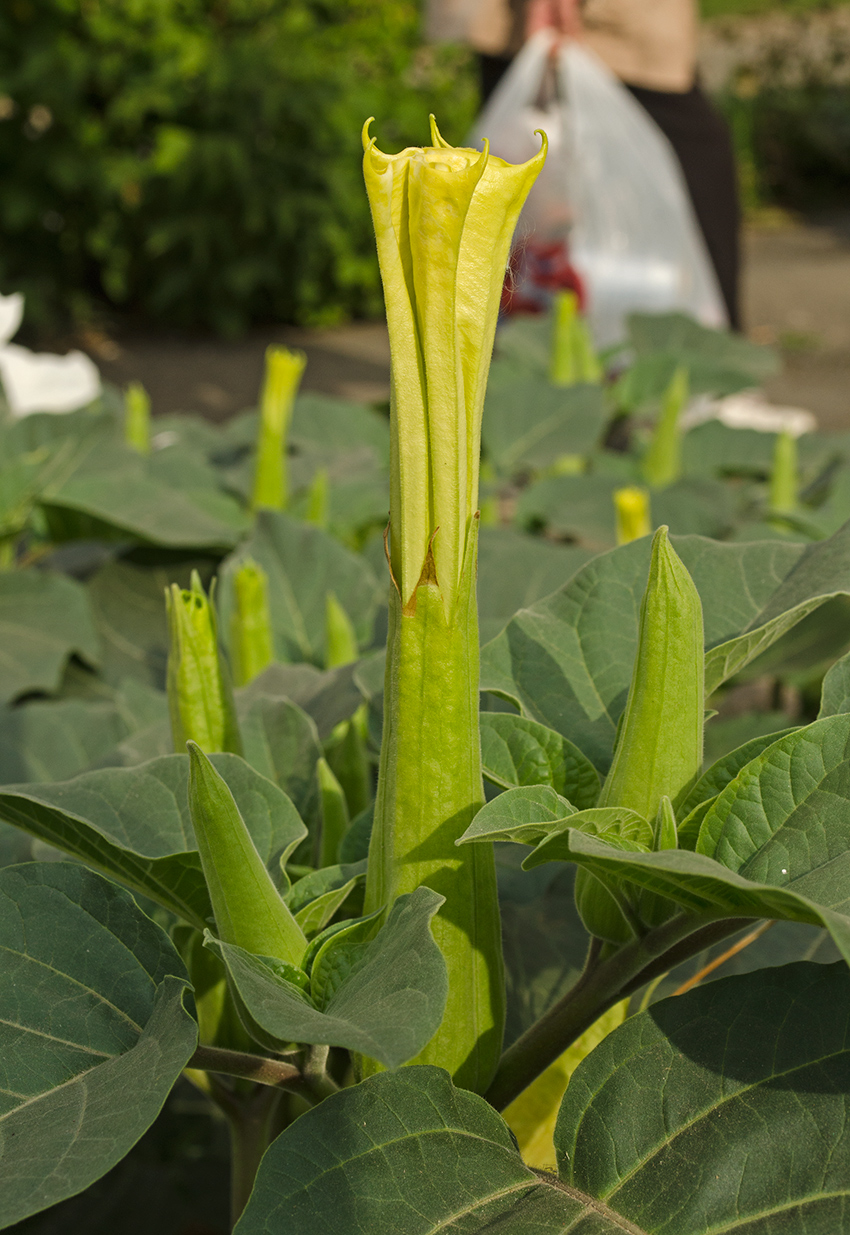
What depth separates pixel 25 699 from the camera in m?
1.31

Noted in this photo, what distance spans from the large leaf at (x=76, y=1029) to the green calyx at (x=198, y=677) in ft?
0.37

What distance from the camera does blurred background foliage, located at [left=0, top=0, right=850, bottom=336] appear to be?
276 inches

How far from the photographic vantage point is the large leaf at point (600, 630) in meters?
0.70

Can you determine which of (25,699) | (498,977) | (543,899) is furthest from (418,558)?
(25,699)

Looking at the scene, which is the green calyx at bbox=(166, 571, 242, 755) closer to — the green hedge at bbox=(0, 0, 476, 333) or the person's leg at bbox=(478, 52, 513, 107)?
the person's leg at bbox=(478, 52, 513, 107)

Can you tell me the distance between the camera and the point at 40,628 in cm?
122

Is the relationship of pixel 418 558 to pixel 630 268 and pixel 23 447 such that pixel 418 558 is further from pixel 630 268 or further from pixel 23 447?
pixel 630 268

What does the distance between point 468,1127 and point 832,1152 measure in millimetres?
158

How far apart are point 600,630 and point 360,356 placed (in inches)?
270

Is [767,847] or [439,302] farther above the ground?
[439,302]

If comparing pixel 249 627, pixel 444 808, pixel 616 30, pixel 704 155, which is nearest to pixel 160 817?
pixel 444 808

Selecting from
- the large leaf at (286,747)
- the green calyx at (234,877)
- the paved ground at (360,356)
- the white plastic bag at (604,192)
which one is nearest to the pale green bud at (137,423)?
the large leaf at (286,747)

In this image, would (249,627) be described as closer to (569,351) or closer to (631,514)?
(631,514)

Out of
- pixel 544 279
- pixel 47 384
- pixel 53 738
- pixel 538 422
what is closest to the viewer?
pixel 53 738
